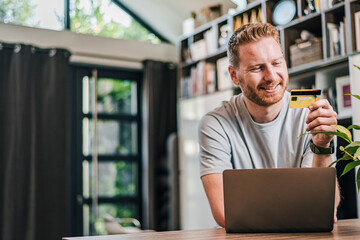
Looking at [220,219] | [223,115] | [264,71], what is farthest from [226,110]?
[220,219]

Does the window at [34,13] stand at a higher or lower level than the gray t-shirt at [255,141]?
higher

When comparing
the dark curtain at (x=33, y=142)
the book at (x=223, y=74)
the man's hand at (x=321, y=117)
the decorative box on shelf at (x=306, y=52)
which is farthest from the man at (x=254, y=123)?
the dark curtain at (x=33, y=142)

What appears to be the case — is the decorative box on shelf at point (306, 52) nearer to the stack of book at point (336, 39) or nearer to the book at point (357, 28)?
the stack of book at point (336, 39)

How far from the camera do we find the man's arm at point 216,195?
5.22ft

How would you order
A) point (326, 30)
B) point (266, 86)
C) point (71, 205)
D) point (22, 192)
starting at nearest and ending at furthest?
1. point (266, 86)
2. point (326, 30)
3. point (22, 192)
4. point (71, 205)

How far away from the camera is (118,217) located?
17.0 ft

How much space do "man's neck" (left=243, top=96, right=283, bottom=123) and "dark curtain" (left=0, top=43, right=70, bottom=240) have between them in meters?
3.37

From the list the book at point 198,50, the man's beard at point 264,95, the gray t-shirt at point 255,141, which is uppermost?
the book at point 198,50

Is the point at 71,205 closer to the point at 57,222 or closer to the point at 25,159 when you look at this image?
the point at 57,222

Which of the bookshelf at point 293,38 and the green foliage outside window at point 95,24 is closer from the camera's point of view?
the bookshelf at point 293,38

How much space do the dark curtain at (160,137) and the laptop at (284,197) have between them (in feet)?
13.3

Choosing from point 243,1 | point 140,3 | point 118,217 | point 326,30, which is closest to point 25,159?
point 118,217

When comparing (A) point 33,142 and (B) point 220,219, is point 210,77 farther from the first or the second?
(B) point 220,219

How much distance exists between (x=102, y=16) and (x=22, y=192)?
2.10 metres
